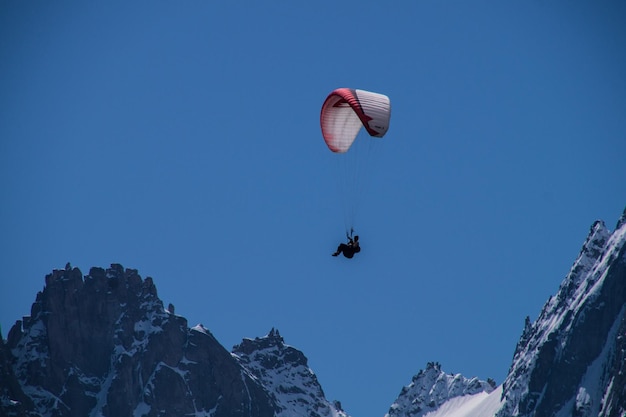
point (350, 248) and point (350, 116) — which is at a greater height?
point (350, 116)

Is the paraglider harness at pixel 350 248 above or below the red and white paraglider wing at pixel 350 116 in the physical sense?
below

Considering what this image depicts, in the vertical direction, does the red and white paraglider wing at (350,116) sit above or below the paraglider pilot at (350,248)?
above

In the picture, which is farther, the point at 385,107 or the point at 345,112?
the point at 345,112

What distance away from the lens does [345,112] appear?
98312mm

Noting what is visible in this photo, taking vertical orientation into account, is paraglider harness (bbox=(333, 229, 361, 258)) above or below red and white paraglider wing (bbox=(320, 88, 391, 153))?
below

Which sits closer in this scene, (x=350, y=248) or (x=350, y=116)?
(x=350, y=248)

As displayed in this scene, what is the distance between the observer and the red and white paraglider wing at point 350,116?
89.9 meters

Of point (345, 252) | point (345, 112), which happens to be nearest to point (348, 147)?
point (345, 112)

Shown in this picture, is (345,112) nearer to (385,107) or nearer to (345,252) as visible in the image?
(385,107)

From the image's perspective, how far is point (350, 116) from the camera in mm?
98625

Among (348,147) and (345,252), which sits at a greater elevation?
(348,147)

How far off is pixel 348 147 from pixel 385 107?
27.5 ft

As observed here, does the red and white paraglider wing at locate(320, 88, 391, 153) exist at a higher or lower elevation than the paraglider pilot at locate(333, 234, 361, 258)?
higher

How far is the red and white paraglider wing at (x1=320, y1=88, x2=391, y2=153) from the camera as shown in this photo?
8988cm
